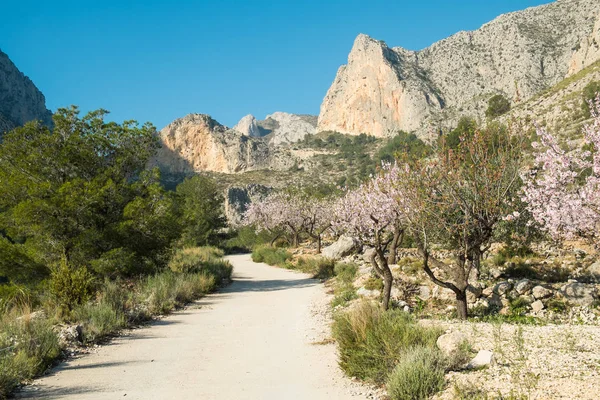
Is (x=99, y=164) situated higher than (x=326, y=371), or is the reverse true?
(x=99, y=164)

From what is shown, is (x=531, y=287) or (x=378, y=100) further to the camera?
(x=378, y=100)

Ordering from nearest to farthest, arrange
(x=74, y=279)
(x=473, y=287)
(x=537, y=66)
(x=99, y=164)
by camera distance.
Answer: (x=74, y=279) → (x=473, y=287) → (x=99, y=164) → (x=537, y=66)

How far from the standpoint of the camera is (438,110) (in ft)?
338

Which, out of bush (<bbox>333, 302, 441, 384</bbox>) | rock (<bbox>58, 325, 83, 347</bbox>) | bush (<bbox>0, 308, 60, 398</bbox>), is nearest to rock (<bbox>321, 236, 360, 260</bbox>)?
rock (<bbox>58, 325, 83, 347</bbox>)

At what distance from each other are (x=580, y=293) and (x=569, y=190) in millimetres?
3592

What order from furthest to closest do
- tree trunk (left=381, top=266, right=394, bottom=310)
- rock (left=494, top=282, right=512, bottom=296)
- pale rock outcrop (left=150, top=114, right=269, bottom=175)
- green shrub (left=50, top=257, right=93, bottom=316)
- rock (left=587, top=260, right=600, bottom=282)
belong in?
pale rock outcrop (left=150, top=114, right=269, bottom=175), rock (left=587, top=260, right=600, bottom=282), rock (left=494, top=282, right=512, bottom=296), tree trunk (left=381, top=266, right=394, bottom=310), green shrub (left=50, top=257, right=93, bottom=316)

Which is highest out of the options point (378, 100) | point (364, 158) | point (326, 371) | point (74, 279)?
point (378, 100)

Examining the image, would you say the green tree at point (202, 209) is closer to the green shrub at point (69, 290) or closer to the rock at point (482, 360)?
the green shrub at point (69, 290)

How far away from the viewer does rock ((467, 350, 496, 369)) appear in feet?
19.6

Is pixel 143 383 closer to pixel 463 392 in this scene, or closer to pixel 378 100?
pixel 463 392

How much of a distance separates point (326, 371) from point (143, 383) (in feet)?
9.45

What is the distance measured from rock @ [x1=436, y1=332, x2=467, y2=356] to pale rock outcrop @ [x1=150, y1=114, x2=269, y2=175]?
105685 mm

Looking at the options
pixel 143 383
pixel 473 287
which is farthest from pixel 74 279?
pixel 473 287

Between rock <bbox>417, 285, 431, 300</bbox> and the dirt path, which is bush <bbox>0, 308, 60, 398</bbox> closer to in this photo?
the dirt path
